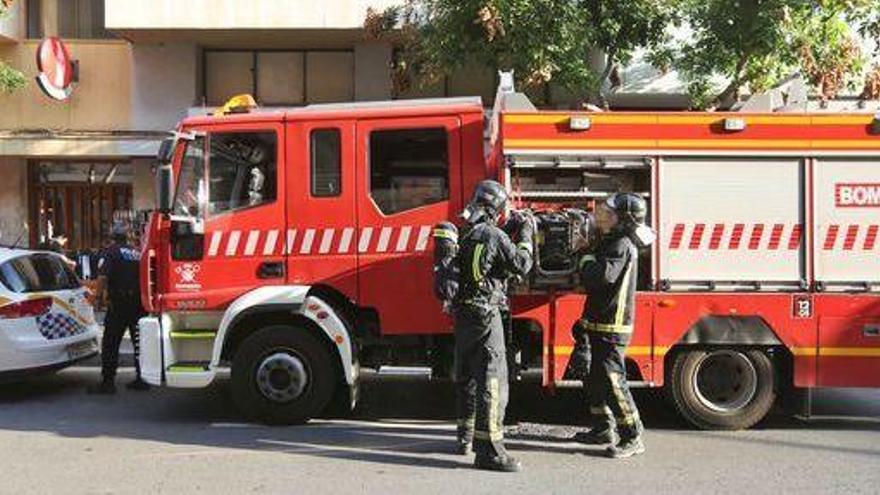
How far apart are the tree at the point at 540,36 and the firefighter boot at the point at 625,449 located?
6.12m

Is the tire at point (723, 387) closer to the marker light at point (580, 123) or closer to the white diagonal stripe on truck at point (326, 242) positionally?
the marker light at point (580, 123)

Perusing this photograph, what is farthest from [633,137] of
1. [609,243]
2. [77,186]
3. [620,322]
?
[77,186]

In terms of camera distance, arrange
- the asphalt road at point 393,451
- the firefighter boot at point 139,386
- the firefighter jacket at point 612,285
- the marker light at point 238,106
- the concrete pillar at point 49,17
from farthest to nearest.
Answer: the concrete pillar at point 49,17 < the firefighter boot at point 139,386 < the marker light at point 238,106 < the firefighter jacket at point 612,285 < the asphalt road at point 393,451

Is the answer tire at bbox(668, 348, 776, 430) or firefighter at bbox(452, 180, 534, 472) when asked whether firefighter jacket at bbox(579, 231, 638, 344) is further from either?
tire at bbox(668, 348, 776, 430)

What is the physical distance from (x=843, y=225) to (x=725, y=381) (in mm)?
1466

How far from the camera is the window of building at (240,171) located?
7.54m

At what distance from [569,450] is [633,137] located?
2352 mm

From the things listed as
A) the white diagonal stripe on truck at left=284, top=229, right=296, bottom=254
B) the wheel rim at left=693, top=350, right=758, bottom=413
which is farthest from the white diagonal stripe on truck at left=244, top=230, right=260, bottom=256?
the wheel rim at left=693, top=350, right=758, bottom=413

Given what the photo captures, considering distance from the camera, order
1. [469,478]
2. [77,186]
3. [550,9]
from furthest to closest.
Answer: [77,186], [550,9], [469,478]

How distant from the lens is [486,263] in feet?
20.6

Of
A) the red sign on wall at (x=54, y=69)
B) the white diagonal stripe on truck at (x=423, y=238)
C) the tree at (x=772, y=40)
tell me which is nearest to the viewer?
the white diagonal stripe on truck at (x=423, y=238)

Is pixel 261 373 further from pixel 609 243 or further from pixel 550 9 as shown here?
pixel 550 9

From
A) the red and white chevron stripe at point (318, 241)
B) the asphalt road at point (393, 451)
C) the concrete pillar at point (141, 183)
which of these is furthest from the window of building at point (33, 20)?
the red and white chevron stripe at point (318, 241)

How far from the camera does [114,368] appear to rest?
9336mm
